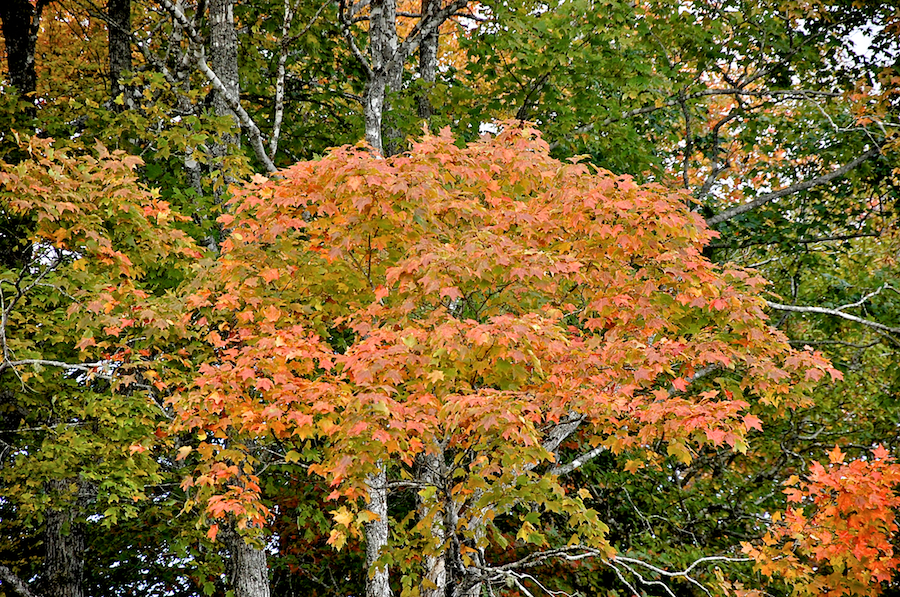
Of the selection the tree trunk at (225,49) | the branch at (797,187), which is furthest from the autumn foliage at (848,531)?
the tree trunk at (225,49)

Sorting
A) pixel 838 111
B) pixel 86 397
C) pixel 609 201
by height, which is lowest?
pixel 86 397

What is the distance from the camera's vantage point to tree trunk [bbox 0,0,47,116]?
11.9 meters

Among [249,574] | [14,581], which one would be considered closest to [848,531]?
[249,574]

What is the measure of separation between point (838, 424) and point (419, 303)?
1162cm

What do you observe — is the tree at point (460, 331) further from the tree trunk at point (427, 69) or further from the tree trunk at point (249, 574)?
the tree trunk at point (427, 69)

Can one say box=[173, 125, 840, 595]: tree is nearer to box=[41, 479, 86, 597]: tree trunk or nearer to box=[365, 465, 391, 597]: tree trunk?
box=[365, 465, 391, 597]: tree trunk

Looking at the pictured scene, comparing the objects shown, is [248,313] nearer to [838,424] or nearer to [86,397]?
[86,397]

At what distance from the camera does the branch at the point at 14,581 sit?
32.9 ft

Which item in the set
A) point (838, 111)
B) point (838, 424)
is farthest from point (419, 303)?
point (838, 424)

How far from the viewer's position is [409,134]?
11.8 m

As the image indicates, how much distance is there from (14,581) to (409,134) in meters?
8.36

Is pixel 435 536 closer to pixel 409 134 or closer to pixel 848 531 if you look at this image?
pixel 848 531

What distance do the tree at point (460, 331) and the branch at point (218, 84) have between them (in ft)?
6.12

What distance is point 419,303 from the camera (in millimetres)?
6938
